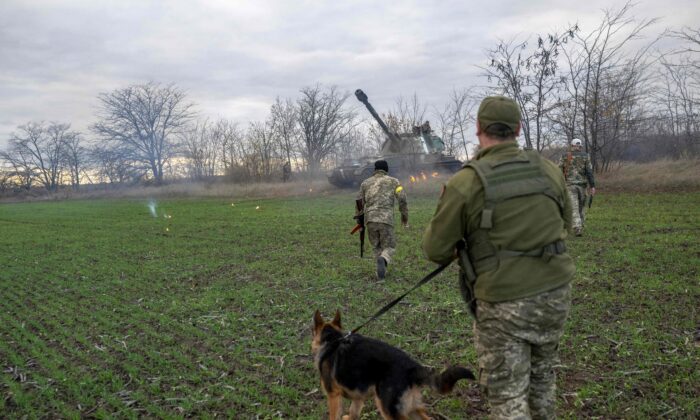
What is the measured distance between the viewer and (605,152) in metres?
20.7

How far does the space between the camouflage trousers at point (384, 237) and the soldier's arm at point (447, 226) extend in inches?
187

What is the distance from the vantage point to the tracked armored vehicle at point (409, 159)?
24.9 meters

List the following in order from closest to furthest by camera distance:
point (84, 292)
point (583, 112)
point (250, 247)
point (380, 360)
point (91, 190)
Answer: point (380, 360), point (84, 292), point (250, 247), point (583, 112), point (91, 190)

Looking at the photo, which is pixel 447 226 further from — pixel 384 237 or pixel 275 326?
pixel 384 237

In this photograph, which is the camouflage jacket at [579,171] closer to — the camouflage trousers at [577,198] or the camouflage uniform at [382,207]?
the camouflage trousers at [577,198]

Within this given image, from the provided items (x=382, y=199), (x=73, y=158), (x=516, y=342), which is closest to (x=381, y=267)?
(x=382, y=199)

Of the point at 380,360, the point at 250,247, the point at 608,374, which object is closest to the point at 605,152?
the point at 250,247

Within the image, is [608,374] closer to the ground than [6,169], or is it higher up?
closer to the ground

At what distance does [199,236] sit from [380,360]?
445 inches

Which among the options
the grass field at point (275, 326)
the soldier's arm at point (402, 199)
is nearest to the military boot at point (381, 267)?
the grass field at point (275, 326)

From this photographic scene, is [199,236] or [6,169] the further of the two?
[6,169]

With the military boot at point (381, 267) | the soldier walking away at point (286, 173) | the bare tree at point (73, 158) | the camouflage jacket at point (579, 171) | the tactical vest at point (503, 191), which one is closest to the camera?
the tactical vest at point (503, 191)

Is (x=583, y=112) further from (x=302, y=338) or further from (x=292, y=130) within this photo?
(x=292, y=130)

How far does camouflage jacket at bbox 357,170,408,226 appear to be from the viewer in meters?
7.13
